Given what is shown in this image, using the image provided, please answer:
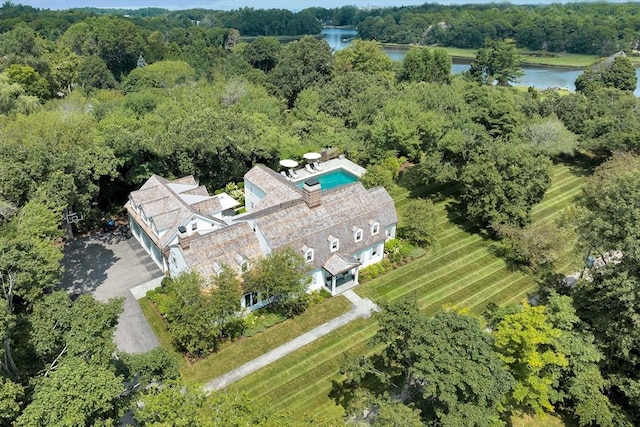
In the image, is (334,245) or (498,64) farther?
(498,64)

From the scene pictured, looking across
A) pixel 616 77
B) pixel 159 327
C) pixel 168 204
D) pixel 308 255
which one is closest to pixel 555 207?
pixel 308 255

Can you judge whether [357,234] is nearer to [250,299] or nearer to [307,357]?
[250,299]

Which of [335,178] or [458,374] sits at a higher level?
[458,374]

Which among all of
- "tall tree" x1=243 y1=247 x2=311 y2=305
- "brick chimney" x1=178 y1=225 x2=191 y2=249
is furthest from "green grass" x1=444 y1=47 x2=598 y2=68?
"brick chimney" x1=178 y1=225 x2=191 y2=249

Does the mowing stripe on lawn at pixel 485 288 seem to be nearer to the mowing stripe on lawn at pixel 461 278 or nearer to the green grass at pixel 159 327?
the mowing stripe on lawn at pixel 461 278

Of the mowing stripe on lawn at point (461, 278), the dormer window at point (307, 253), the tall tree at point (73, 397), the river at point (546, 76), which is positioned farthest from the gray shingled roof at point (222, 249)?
the river at point (546, 76)

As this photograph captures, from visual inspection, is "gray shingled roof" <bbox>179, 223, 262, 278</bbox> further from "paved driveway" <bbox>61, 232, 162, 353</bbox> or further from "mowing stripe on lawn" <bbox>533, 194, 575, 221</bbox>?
"mowing stripe on lawn" <bbox>533, 194, 575, 221</bbox>
